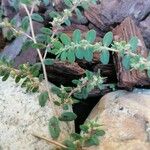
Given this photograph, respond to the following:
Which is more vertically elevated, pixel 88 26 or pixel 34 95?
pixel 88 26

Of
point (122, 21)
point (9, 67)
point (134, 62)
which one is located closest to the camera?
point (134, 62)

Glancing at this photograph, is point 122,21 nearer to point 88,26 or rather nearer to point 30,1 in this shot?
point 88,26

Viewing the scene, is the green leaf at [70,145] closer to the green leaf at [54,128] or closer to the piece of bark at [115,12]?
the green leaf at [54,128]

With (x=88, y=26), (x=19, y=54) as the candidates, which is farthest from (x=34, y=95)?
(x=88, y=26)

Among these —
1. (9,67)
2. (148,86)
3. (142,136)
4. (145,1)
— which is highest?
(145,1)

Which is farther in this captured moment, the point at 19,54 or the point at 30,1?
the point at 19,54

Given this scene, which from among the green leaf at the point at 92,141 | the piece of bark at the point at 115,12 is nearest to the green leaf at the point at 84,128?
the green leaf at the point at 92,141

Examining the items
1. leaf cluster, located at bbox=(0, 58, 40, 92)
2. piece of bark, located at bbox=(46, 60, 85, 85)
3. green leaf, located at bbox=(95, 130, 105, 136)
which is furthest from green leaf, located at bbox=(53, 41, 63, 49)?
green leaf, located at bbox=(95, 130, 105, 136)
